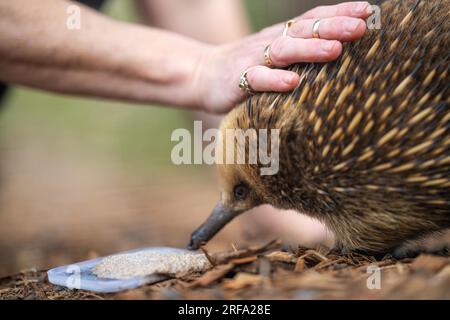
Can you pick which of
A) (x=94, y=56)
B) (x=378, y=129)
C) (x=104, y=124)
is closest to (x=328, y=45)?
(x=378, y=129)

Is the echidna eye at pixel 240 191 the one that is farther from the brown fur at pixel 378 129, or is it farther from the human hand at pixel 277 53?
the human hand at pixel 277 53

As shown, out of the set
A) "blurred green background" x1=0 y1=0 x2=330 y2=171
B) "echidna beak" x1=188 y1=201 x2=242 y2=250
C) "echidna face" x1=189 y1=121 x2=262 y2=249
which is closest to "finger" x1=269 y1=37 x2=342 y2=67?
"echidna face" x1=189 y1=121 x2=262 y2=249

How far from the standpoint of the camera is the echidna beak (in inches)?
88.4

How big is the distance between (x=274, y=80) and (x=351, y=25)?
28cm

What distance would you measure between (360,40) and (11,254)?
2412mm

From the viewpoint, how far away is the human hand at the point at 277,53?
1.86m

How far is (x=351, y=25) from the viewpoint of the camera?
1.83 metres

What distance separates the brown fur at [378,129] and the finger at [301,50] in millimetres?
30

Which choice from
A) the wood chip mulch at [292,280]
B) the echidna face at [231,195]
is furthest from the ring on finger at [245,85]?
the wood chip mulch at [292,280]

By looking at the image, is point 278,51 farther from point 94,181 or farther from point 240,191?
point 94,181

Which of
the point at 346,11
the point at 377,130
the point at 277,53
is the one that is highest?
the point at 346,11
